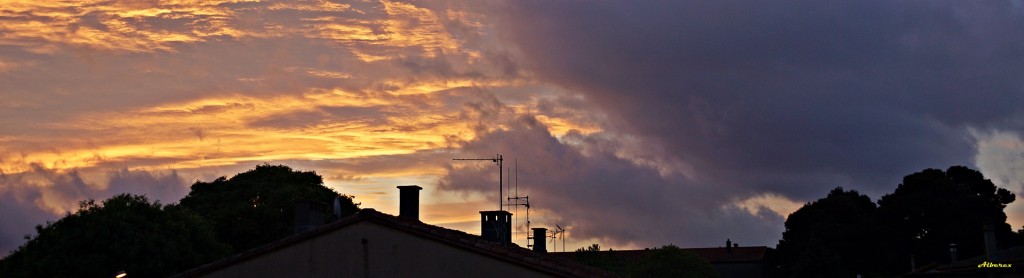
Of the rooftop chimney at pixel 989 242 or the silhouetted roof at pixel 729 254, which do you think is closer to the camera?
the rooftop chimney at pixel 989 242

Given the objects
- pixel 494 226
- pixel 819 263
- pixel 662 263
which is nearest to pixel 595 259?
pixel 662 263

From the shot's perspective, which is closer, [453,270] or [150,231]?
[453,270]

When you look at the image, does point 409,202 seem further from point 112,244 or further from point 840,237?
point 840,237

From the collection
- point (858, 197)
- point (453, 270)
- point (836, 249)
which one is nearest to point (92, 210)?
point (453, 270)

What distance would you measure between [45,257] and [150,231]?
4.46 meters

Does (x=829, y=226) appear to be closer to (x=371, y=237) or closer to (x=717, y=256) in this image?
(x=717, y=256)

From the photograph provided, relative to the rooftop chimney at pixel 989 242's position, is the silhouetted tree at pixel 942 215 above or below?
above

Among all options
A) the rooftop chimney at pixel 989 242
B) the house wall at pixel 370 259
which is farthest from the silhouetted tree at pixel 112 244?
the rooftop chimney at pixel 989 242

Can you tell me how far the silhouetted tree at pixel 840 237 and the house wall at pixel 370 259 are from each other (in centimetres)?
9131

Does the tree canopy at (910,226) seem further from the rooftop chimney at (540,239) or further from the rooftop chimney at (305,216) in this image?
the rooftop chimney at (305,216)

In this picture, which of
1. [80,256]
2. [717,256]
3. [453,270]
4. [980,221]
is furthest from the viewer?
[717,256]

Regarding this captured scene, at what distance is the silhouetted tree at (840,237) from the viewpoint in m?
111

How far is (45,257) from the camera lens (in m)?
44.6

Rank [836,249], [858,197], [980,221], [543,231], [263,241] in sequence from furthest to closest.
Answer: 1. [858,197]
2. [836,249]
3. [980,221]
4. [263,241]
5. [543,231]
